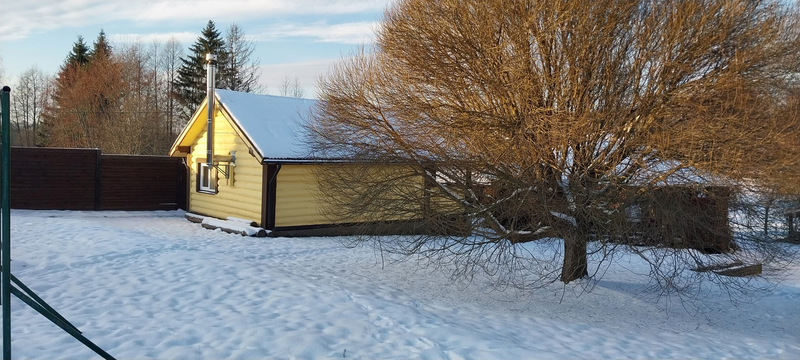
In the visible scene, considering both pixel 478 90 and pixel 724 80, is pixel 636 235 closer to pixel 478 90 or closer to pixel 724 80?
pixel 724 80

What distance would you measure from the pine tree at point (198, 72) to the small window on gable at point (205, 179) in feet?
64.6

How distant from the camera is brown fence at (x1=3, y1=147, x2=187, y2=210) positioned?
16047 mm

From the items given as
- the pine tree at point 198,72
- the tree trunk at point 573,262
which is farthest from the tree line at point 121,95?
the tree trunk at point 573,262

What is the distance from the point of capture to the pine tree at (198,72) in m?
35.2

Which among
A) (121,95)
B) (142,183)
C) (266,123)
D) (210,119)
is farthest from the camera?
(121,95)

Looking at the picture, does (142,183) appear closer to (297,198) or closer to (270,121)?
(270,121)

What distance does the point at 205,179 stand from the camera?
16.8 m

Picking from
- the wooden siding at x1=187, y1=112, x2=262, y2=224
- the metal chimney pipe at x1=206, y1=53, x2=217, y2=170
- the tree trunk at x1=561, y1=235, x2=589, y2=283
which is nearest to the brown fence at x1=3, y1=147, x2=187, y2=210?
the wooden siding at x1=187, y1=112, x2=262, y2=224

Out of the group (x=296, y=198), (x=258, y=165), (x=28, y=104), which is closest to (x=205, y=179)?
(x=258, y=165)

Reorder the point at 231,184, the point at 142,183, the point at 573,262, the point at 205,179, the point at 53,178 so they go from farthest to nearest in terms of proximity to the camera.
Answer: the point at 142,183 → the point at 205,179 → the point at 53,178 → the point at 231,184 → the point at 573,262

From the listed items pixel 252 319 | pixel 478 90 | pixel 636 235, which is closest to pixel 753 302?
pixel 636 235

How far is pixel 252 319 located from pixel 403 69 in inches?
167

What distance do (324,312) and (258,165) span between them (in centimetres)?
808

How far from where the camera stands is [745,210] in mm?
6762
